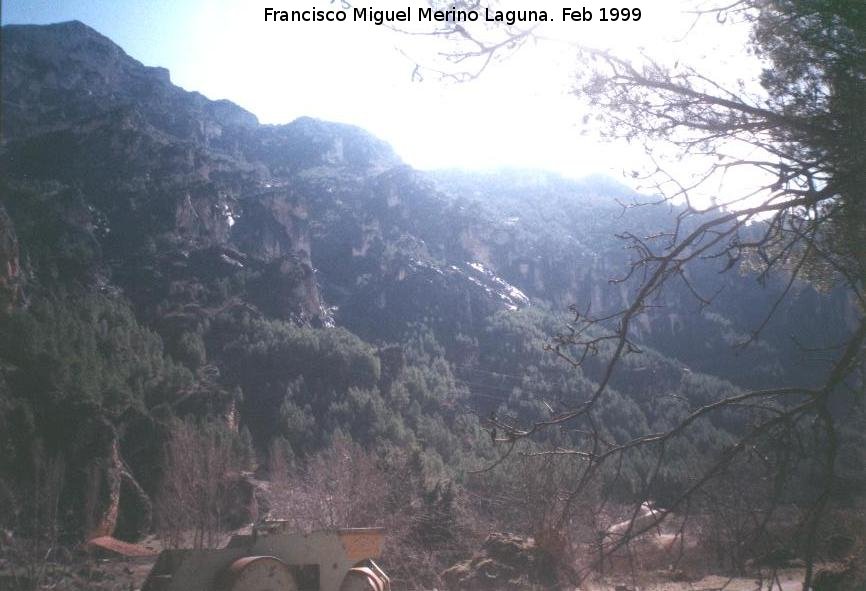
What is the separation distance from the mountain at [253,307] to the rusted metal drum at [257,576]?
→ 6798mm

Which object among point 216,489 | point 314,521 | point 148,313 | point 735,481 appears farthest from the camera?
point 148,313

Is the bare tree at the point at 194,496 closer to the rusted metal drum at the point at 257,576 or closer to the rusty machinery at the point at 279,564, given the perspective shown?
the rusty machinery at the point at 279,564

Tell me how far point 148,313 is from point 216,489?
60823 mm

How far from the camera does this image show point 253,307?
301 ft

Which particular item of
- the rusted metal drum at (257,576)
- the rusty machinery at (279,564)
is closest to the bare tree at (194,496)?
the rusty machinery at (279,564)

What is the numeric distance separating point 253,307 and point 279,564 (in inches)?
3433

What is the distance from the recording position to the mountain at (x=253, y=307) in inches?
1729

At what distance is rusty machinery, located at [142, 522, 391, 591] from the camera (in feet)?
26.1

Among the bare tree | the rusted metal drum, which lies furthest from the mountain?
the rusted metal drum

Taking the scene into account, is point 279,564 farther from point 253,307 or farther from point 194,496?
point 253,307

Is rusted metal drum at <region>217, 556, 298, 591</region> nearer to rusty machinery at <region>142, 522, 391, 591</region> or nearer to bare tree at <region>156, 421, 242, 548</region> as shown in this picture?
rusty machinery at <region>142, 522, 391, 591</region>

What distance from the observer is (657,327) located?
445ft

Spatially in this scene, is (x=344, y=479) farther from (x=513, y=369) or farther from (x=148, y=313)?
(x=513, y=369)

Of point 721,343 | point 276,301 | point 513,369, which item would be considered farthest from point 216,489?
point 721,343
